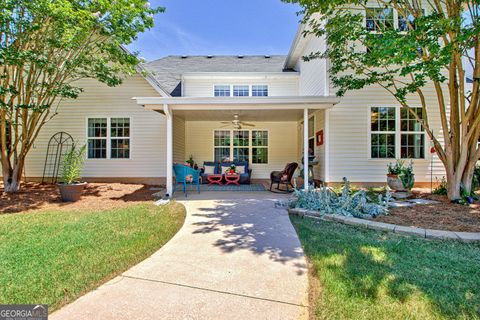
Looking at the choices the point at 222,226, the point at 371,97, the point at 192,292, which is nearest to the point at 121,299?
the point at 192,292

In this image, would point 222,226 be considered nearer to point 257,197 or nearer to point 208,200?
point 208,200

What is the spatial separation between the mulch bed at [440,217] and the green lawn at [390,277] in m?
0.69

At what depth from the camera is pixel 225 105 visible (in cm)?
721

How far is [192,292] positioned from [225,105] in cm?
559

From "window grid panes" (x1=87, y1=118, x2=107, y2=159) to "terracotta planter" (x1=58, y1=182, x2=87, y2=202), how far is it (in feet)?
11.5

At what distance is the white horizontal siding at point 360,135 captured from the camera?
7.97 m

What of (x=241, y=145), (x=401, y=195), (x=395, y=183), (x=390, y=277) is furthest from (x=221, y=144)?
(x=390, y=277)

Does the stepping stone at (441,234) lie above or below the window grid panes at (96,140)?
below

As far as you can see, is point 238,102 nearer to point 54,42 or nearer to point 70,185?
point 70,185

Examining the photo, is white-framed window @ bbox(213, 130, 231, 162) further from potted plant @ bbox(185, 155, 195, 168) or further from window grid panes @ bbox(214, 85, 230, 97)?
window grid panes @ bbox(214, 85, 230, 97)

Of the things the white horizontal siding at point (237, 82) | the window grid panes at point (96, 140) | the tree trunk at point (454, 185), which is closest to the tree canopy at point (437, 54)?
the tree trunk at point (454, 185)

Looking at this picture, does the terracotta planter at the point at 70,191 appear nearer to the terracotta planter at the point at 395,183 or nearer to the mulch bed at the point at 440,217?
the mulch bed at the point at 440,217

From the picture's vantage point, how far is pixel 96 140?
31.9 ft

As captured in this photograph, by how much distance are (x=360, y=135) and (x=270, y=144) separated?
15.2 feet
